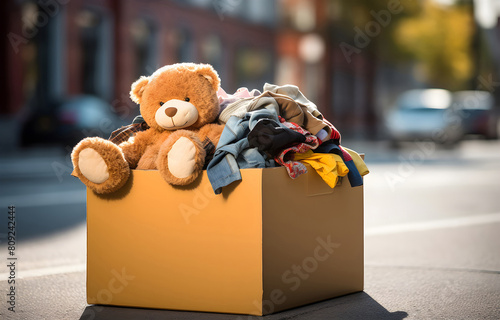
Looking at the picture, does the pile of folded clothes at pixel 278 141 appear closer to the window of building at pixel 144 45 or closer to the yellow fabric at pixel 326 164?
the yellow fabric at pixel 326 164

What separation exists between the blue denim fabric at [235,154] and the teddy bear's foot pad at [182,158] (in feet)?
0.32

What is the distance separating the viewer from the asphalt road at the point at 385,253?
12.2ft

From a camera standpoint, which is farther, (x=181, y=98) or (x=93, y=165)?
(x=181, y=98)

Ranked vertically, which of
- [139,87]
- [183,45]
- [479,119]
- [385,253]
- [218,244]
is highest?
[183,45]

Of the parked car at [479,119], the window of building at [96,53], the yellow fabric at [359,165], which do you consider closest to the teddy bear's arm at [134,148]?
the yellow fabric at [359,165]

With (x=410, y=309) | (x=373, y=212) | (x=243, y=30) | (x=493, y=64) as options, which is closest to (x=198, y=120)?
(x=410, y=309)

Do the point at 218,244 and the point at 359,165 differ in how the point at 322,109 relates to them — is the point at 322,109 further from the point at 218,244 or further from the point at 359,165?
the point at 218,244

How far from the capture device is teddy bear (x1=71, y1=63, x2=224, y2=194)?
11.5ft

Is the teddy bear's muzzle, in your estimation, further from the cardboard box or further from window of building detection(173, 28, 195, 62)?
window of building detection(173, 28, 195, 62)

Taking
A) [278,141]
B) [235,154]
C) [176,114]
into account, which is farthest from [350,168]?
[176,114]

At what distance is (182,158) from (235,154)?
262 mm

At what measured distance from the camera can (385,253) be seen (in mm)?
5508

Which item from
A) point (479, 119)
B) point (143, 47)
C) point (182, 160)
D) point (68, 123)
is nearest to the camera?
point (182, 160)

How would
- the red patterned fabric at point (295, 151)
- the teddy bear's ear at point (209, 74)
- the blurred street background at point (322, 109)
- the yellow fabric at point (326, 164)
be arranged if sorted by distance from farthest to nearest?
the blurred street background at point (322, 109), the teddy bear's ear at point (209, 74), the yellow fabric at point (326, 164), the red patterned fabric at point (295, 151)
